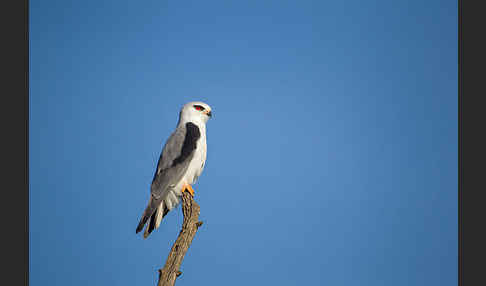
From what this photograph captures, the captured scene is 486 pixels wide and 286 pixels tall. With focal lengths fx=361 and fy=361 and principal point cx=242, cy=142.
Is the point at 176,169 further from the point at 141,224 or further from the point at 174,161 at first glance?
the point at 141,224

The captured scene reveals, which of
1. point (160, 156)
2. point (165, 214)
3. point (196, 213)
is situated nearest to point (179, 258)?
point (196, 213)

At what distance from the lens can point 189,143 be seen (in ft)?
19.2

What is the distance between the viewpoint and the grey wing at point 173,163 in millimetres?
5695

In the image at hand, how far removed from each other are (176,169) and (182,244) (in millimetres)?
1302

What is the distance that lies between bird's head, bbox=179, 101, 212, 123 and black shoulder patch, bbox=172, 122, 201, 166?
0.29 m

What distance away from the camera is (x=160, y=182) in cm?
574

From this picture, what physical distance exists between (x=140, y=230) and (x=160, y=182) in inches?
31.1

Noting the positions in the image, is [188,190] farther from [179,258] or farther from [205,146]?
[179,258]

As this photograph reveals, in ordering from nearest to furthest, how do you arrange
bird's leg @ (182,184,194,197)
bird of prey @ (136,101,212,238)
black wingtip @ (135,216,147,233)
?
black wingtip @ (135,216,147,233) → bird of prey @ (136,101,212,238) → bird's leg @ (182,184,194,197)

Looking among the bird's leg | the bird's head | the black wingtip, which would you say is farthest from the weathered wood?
the bird's head

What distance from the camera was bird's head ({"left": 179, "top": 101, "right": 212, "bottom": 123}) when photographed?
6.25m

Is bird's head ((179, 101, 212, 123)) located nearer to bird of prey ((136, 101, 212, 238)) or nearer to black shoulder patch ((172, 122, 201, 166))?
bird of prey ((136, 101, 212, 238))

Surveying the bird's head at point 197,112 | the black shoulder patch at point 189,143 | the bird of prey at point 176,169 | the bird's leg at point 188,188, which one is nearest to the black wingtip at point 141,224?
the bird of prey at point 176,169

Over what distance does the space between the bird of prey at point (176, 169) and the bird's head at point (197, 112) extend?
0.10 metres
